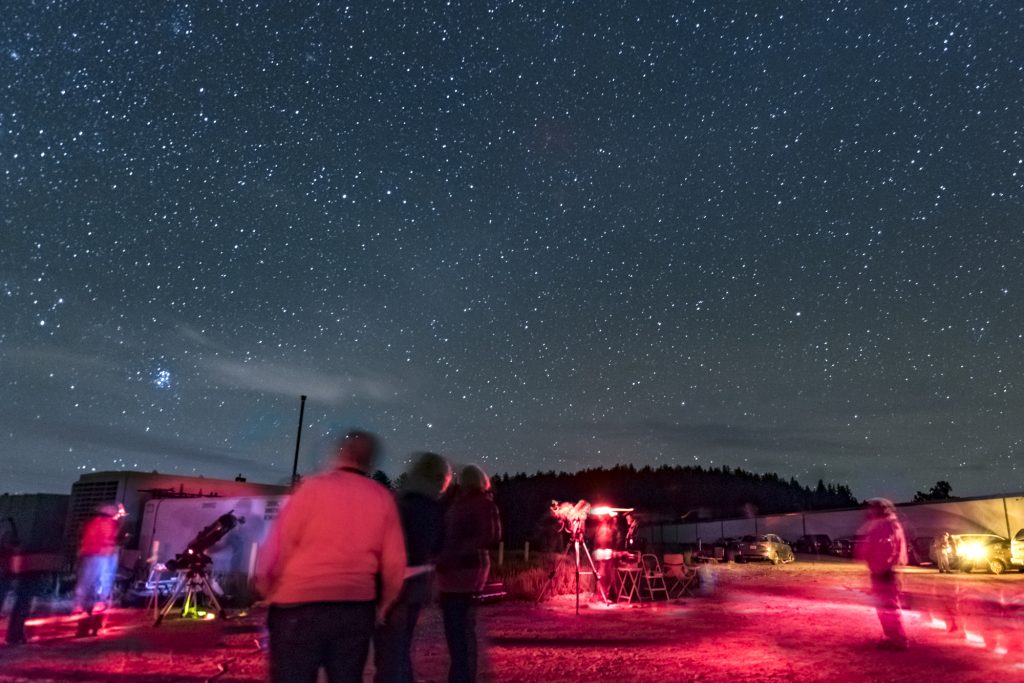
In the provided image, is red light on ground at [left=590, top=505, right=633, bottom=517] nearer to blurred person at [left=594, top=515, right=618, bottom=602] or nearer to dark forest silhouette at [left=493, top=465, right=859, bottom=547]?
blurred person at [left=594, top=515, right=618, bottom=602]

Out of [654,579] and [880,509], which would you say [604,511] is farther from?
[880,509]

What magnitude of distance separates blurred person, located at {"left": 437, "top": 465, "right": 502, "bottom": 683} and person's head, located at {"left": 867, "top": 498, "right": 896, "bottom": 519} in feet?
17.3

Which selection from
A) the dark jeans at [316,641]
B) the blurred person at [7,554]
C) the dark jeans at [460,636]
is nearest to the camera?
the dark jeans at [316,641]

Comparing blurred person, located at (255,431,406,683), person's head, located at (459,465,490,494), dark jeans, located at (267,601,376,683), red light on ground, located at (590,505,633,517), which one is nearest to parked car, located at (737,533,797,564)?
red light on ground, located at (590,505,633,517)

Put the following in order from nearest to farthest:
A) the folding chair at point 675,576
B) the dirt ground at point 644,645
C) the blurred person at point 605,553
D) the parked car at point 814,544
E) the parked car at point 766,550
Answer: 1. the dirt ground at point 644,645
2. the blurred person at point 605,553
3. the folding chair at point 675,576
4. the parked car at point 766,550
5. the parked car at point 814,544

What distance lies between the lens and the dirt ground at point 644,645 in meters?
7.28

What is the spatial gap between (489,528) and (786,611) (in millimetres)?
9924

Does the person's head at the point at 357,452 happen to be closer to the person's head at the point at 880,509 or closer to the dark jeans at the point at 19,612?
the person's head at the point at 880,509

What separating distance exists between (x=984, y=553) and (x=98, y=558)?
24764mm

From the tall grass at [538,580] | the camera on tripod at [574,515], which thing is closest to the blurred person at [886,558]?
the camera on tripod at [574,515]

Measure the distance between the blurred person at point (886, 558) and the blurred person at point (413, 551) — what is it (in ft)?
18.5

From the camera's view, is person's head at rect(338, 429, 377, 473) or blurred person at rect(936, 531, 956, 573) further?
blurred person at rect(936, 531, 956, 573)

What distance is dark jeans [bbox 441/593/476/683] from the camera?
4.82 meters

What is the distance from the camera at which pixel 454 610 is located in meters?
4.86
